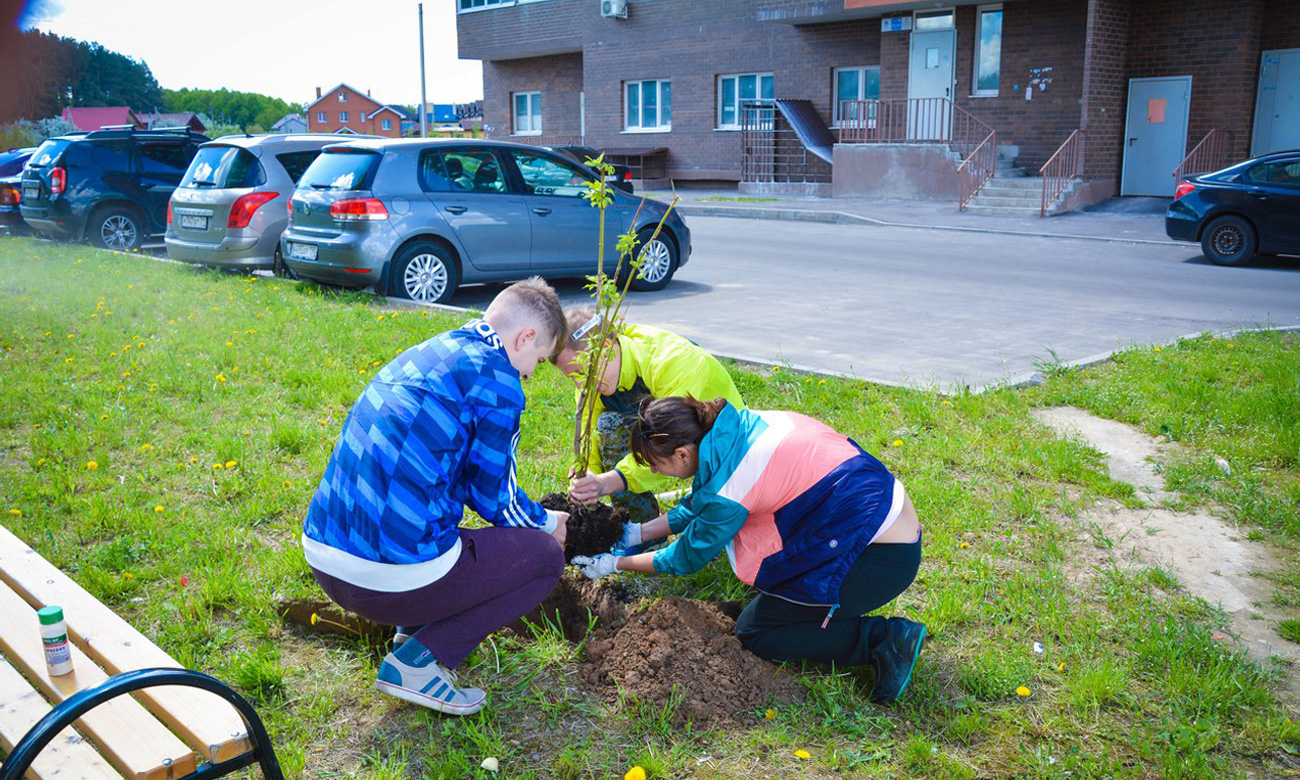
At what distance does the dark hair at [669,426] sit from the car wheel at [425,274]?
7.21m

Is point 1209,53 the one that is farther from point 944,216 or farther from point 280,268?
point 280,268

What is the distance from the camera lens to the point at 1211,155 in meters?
21.6

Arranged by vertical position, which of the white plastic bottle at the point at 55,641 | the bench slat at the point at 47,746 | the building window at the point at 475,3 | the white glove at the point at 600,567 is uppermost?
the building window at the point at 475,3

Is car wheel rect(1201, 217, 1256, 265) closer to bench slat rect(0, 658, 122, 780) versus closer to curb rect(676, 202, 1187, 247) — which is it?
curb rect(676, 202, 1187, 247)

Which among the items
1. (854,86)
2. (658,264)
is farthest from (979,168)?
(658,264)

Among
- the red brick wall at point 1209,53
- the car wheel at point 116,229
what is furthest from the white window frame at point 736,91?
the car wheel at point 116,229

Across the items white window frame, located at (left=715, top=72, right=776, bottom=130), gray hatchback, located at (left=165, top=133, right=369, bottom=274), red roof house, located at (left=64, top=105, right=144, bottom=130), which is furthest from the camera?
white window frame, located at (left=715, top=72, right=776, bottom=130)

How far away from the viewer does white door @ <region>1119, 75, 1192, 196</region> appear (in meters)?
22.2

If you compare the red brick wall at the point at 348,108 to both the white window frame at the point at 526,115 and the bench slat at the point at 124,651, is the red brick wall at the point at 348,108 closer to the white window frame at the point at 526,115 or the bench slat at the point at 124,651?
the white window frame at the point at 526,115

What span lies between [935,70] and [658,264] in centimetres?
1658

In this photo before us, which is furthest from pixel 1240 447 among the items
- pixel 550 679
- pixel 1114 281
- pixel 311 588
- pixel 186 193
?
pixel 186 193

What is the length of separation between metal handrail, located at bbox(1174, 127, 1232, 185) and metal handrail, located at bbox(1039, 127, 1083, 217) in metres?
1.90

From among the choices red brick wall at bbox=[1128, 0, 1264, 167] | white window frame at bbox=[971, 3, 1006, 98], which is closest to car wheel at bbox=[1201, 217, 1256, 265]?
red brick wall at bbox=[1128, 0, 1264, 167]

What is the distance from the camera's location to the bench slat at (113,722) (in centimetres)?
234
